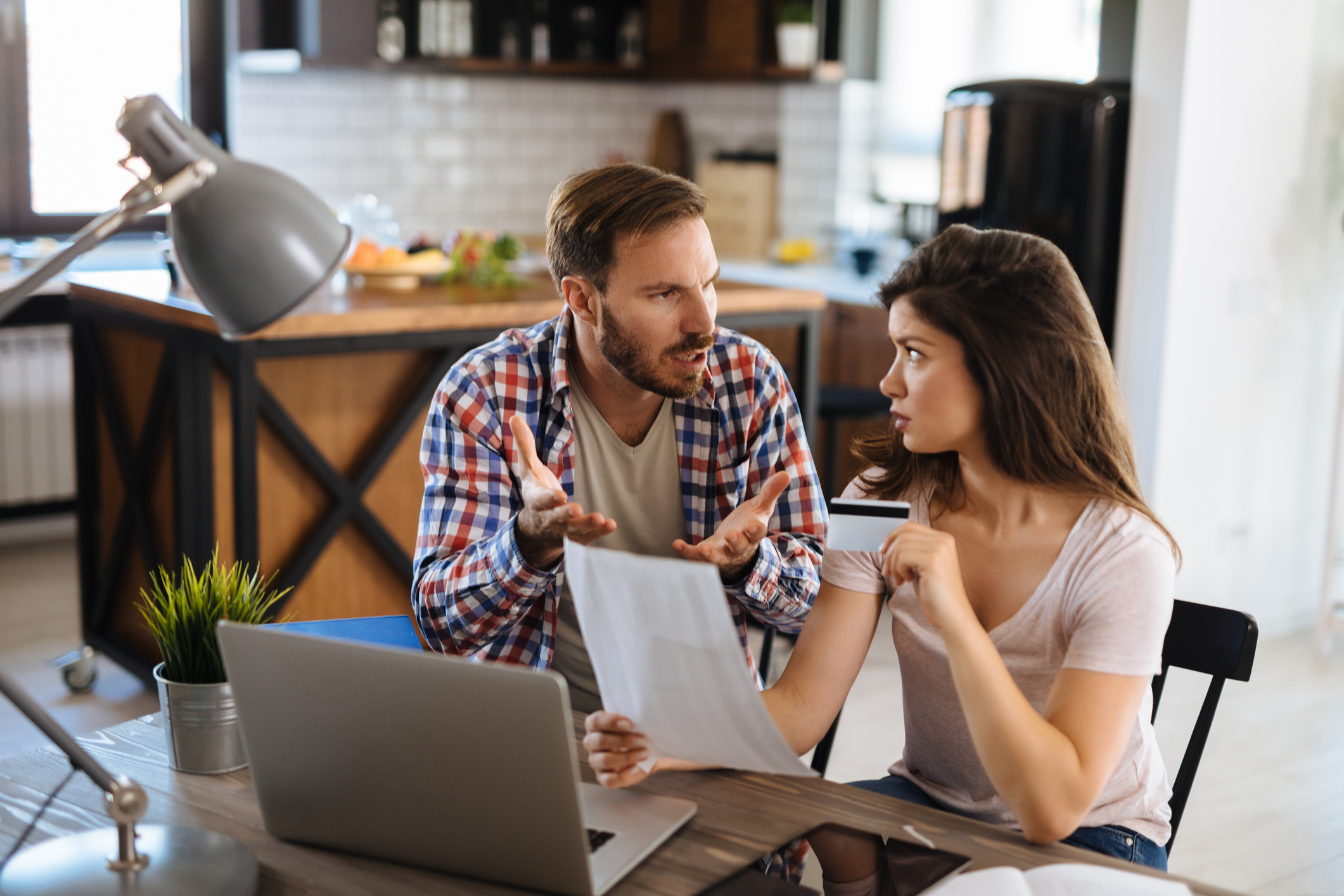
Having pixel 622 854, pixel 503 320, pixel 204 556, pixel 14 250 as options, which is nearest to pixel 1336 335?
pixel 503 320

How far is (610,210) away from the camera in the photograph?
177cm

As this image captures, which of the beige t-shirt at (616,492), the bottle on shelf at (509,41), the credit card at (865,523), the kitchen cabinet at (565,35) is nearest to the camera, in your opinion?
the credit card at (865,523)

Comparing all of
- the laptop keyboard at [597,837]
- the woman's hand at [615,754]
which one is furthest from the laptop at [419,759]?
the woman's hand at [615,754]

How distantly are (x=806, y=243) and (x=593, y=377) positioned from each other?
3.77 m

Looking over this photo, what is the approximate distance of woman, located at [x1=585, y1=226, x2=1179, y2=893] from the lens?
128cm

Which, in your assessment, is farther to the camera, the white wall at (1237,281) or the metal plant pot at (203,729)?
the white wall at (1237,281)

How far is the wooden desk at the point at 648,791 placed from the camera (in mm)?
1125

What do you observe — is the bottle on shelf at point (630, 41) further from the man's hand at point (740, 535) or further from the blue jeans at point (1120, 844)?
the blue jeans at point (1120, 844)

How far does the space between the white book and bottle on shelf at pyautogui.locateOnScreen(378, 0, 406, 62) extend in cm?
487

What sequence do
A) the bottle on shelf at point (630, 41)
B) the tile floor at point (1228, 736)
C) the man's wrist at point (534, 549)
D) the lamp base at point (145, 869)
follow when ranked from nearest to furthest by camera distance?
1. the lamp base at point (145, 869)
2. the man's wrist at point (534, 549)
3. the tile floor at point (1228, 736)
4. the bottle on shelf at point (630, 41)

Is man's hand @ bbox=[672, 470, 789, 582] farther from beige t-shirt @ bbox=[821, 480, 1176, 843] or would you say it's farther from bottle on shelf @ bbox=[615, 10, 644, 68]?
bottle on shelf @ bbox=[615, 10, 644, 68]

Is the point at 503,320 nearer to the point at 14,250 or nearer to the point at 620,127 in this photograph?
the point at 14,250

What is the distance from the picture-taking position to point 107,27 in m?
5.11

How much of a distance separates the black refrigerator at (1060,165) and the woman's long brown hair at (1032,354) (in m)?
2.46
